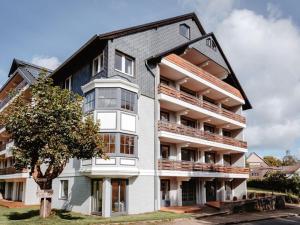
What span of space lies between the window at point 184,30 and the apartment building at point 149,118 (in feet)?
0.37

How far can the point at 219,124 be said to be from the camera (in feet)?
121

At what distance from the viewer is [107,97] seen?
2347 cm

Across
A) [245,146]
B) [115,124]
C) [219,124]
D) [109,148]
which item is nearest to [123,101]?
[115,124]

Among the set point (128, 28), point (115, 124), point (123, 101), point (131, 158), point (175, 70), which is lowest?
point (131, 158)

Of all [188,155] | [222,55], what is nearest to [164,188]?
[188,155]

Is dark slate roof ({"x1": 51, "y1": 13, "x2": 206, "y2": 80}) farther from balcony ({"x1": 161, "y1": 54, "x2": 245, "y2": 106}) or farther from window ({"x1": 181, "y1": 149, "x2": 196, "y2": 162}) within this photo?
window ({"x1": 181, "y1": 149, "x2": 196, "y2": 162})

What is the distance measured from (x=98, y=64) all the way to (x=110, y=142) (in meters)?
6.92

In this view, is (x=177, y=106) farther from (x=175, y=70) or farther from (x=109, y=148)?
(x=109, y=148)

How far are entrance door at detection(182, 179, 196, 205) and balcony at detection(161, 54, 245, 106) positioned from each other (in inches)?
389

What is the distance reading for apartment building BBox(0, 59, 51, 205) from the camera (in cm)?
3331

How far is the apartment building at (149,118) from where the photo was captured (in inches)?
909

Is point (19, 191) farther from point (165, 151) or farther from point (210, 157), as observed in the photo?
point (210, 157)

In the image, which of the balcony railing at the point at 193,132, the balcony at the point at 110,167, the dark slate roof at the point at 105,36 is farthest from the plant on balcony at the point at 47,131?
the balcony railing at the point at 193,132

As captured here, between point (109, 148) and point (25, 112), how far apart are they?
6401mm
